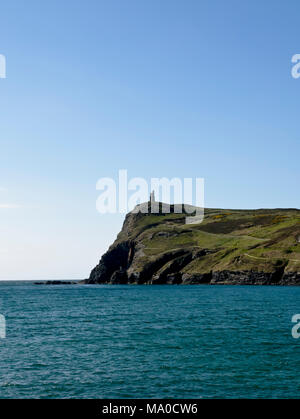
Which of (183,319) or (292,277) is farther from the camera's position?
(292,277)

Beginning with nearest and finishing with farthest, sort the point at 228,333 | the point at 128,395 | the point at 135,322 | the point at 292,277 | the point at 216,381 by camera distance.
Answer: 1. the point at 128,395
2. the point at 216,381
3. the point at 228,333
4. the point at 135,322
5. the point at 292,277

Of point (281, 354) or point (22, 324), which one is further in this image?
point (22, 324)

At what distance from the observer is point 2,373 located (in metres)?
37.8

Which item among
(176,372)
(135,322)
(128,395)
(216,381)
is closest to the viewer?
(128,395)

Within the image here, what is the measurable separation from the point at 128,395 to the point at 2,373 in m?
13.5

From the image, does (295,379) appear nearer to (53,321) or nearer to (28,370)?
(28,370)

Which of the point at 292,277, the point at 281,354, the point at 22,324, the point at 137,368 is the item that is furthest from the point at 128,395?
the point at 292,277

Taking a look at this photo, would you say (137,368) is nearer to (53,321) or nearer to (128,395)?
(128,395)

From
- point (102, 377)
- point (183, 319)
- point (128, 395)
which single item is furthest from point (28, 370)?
point (183, 319)

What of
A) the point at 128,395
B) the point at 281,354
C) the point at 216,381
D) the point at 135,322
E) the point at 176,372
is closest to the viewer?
the point at 128,395

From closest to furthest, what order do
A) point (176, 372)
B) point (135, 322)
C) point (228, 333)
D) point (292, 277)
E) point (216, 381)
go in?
1. point (216, 381)
2. point (176, 372)
3. point (228, 333)
4. point (135, 322)
5. point (292, 277)

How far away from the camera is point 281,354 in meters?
44.6

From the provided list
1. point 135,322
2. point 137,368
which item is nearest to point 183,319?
point 135,322

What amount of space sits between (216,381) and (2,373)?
1866cm
